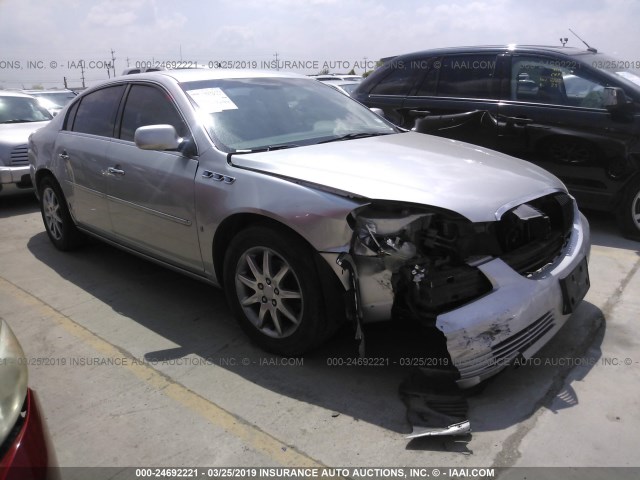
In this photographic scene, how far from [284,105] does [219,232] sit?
3.73ft

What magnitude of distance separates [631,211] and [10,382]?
525 cm

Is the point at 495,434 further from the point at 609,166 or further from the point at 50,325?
the point at 609,166

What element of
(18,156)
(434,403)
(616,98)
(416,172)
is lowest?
(434,403)

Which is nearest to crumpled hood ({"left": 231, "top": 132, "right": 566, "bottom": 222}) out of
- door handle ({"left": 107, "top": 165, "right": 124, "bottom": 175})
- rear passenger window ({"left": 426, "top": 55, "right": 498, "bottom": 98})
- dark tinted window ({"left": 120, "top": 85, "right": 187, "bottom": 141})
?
dark tinted window ({"left": 120, "top": 85, "right": 187, "bottom": 141})

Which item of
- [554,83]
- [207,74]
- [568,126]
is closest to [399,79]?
[554,83]

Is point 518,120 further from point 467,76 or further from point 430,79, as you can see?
point 430,79

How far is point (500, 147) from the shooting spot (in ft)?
18.8

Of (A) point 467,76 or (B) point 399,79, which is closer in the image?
(A) point 467,76

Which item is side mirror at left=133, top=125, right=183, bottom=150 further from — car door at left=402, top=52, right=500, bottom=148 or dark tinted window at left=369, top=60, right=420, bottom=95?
dark tinted window at left=369, top=60, right=420, bottom=95

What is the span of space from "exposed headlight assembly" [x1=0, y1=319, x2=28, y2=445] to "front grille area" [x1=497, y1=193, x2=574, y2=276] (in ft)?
7.32

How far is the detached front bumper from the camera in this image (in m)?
2.56

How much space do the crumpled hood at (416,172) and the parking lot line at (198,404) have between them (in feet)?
4.13

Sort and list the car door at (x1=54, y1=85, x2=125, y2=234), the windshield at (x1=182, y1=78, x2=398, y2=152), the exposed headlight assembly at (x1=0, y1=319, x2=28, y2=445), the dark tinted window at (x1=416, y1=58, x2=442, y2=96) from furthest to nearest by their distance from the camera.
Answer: the dark tinted window at (x1=416, y1=58, x2=442, y2=96)
the car door at (x1=54, y1=85, x2=125, y2=234)
the windshield at (x1=182, y1=78, x2=398, y2=152)
the exposed headlight assembly at (x1=0, y1=319, x2=28, y2=445)

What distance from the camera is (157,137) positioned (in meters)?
3.36
